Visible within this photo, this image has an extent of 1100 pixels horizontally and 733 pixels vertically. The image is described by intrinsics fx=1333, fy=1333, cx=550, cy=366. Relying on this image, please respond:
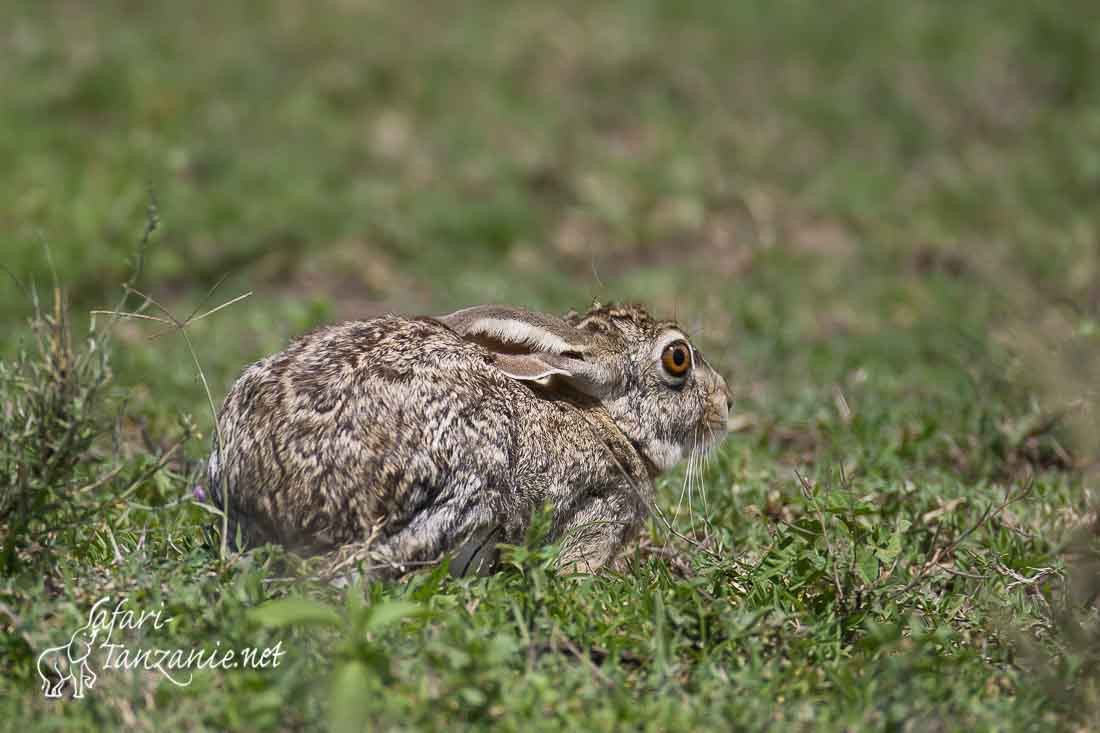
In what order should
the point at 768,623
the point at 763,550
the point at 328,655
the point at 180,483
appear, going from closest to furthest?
the point at 328,655 < the point at 768,623 < the point at 763,550 < the point at 180,483

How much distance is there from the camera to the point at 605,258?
35.9 feet

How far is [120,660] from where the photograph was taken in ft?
12.7

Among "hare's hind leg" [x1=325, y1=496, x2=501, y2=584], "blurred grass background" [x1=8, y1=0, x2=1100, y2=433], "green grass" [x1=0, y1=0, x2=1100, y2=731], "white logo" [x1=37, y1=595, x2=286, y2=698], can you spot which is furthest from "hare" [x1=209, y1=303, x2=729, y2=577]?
"blurred grass background" [x1=8, y1=0, x2=1100, y2=433]

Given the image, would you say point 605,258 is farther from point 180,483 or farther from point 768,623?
point 768,623

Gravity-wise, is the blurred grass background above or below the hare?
below

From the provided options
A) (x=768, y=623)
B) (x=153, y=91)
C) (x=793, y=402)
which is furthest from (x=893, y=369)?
(x=153, y=91)

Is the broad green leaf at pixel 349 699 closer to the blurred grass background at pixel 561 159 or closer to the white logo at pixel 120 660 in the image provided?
the white logo at pixel 120 660

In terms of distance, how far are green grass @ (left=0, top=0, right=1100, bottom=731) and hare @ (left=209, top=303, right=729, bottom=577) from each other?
0.59 ft

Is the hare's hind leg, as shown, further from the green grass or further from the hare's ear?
the hare's ear

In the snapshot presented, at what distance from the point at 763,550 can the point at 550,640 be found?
3.96 ft

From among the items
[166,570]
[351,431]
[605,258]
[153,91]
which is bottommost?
[605,258]

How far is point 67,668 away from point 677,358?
2739mm

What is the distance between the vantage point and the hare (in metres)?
4.36

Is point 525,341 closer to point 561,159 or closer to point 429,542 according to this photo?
point 429,542
